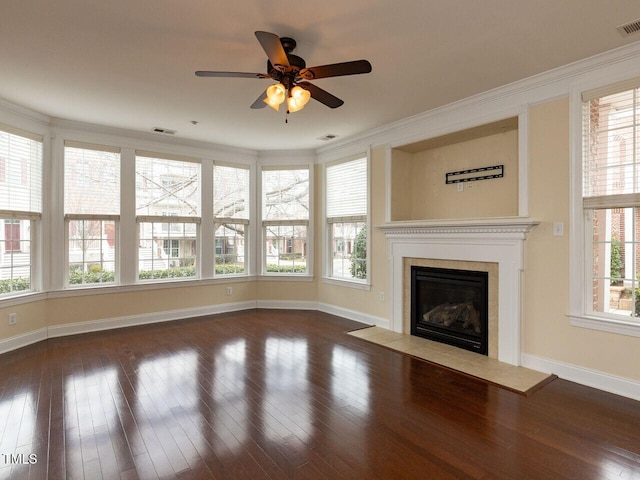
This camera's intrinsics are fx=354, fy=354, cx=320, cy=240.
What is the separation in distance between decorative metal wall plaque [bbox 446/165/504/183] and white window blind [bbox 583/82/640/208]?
3.33ft

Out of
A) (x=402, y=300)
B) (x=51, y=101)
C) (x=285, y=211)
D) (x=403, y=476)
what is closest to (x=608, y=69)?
(x=402, y=300)

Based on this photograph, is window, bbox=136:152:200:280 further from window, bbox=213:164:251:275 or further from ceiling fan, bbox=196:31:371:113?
ceiling fan, bbox=196:31:371:113

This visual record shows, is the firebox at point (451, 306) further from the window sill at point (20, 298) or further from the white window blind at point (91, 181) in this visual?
the window sill at point (20, 298)

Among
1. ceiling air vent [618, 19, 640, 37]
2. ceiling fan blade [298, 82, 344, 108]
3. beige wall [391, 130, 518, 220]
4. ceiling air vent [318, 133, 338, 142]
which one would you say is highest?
ceiling air vent [318, 133, 338, 142]

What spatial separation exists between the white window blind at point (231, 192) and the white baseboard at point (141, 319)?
5.24ft

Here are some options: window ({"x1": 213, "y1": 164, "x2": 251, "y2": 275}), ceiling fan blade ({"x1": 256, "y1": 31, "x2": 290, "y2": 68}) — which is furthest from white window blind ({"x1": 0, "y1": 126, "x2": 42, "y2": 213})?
ceiling fan blade ({"x1": 256, "y1": 31, "x2": 290, "y2": 68})

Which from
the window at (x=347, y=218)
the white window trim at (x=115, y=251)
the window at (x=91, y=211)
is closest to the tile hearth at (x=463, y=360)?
the window at (x=347, y=218)

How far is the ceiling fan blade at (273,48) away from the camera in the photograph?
2.11 meters

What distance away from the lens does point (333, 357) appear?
13.1 feet

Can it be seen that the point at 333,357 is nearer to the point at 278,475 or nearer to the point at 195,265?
the point at 278,475

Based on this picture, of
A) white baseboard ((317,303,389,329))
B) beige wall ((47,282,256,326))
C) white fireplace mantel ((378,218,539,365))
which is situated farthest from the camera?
white baseboard ((317,303,389,329))

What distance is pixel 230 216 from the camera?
630cm

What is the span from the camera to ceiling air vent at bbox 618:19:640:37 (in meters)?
2.56

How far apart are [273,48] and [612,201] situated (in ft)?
10.2
